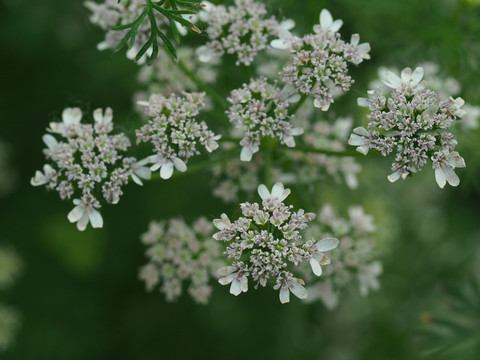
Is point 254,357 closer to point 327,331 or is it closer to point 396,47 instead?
point 327,331

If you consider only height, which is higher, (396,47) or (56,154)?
(396,47)

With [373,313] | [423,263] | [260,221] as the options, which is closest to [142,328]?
[373,313]

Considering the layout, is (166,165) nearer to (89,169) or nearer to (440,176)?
(89,169)

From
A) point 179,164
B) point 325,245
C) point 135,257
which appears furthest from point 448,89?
point 135,257

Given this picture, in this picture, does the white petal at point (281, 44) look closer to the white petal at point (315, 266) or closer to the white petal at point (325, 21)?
the white petal at point (325, 21)

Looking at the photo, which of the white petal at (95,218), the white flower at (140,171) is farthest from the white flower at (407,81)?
the white petal at (95,218)

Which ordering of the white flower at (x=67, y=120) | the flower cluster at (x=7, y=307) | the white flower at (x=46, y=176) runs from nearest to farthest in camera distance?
the white flower at (x=46, y=176), the white flower at (x=67, y=120), the flower cluster at (x=7, y=307)
